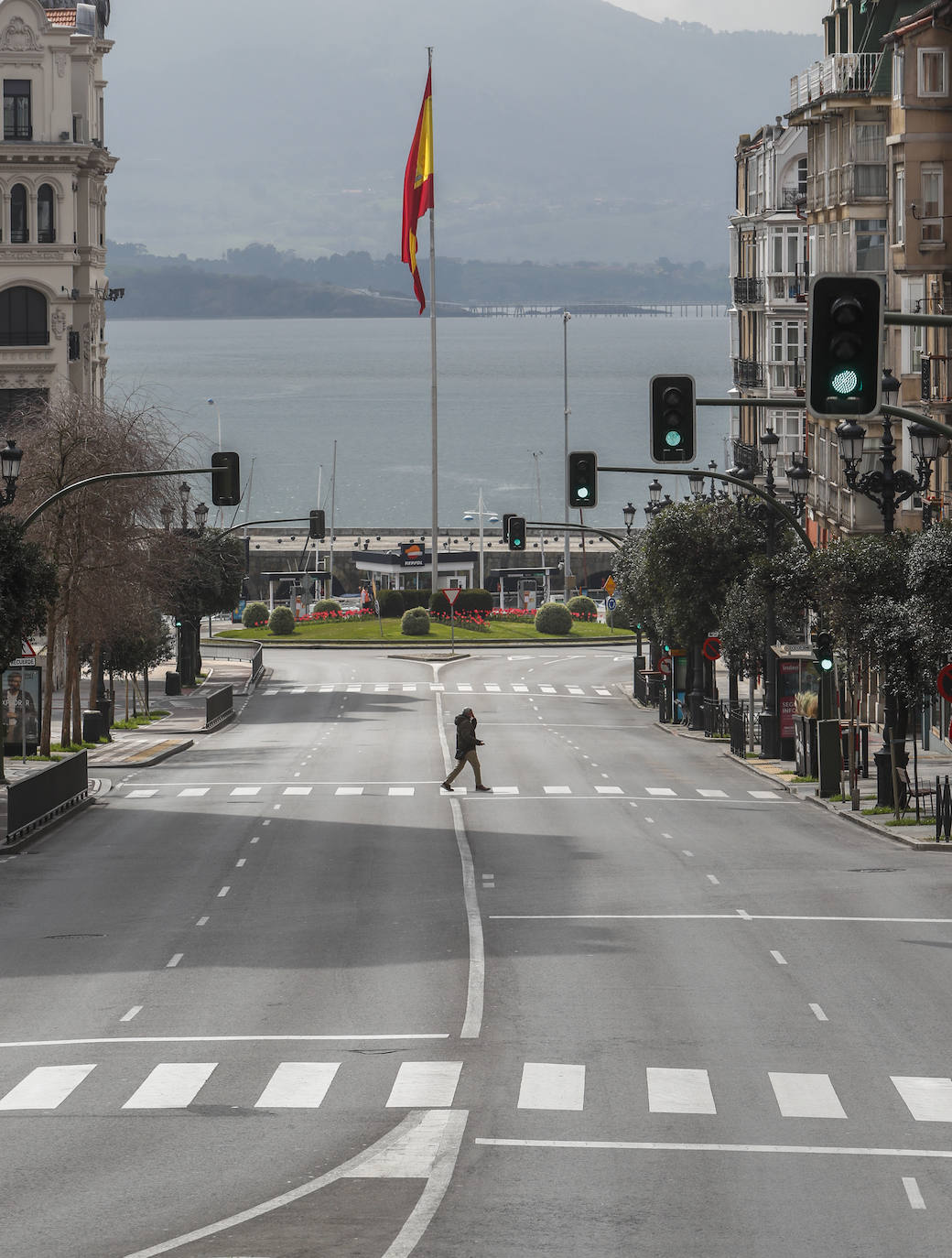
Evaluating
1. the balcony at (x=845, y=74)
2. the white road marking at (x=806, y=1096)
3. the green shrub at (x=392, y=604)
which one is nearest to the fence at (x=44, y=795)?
the white road marking at (x=806, y=1096)

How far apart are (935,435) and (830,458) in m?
31.9

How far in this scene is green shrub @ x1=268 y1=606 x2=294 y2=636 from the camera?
106m

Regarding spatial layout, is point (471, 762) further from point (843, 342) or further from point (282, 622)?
point (282, 622)

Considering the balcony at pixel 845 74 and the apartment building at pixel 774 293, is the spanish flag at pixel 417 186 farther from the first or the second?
the balcony at pixel 845 74

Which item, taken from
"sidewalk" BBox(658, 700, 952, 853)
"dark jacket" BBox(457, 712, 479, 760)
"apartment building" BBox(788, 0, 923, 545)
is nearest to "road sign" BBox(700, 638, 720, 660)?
"sidewalk" BBox(658, 700, 952, 853)

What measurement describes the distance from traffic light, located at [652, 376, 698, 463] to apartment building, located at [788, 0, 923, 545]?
34.3 meters

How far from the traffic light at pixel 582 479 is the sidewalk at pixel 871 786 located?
24.2 ft

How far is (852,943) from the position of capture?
21484mm

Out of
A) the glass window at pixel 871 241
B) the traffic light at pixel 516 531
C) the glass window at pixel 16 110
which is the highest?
the glass window at pixel 16 110

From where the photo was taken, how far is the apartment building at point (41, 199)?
7669cm

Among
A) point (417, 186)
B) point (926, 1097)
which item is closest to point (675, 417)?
point (926, 1097)

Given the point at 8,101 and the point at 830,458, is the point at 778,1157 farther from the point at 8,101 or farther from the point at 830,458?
the point at 8,101

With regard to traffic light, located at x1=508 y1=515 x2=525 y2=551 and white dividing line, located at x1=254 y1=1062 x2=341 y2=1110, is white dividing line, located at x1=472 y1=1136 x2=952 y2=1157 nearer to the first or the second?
white dividing line, located at x1=254 y1=1062 x2=341 y2=1110

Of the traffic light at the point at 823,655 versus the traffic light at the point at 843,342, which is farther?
the traffic light at the point at 823,655
